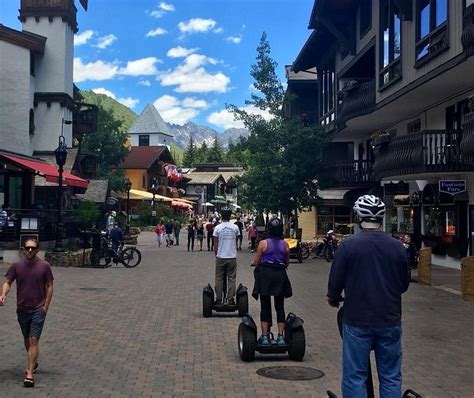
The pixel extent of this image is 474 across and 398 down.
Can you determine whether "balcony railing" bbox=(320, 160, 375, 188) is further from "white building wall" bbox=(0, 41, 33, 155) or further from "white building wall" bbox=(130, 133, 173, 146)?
"white building wall" bbox=(130, 133, 173, 146)

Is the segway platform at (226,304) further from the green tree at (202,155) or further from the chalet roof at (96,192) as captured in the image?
the green tree at (202,155)

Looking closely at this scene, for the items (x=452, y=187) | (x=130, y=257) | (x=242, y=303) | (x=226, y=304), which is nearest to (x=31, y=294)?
(x=242, y=303)

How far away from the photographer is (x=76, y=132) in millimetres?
34094

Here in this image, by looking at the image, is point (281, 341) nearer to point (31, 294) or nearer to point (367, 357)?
point (31, 294)

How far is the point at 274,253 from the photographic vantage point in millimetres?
7523

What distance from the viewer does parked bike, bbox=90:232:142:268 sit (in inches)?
821

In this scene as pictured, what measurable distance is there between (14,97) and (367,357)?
26.4 metres

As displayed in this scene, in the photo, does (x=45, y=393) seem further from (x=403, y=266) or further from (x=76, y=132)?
(x=76, y=132)

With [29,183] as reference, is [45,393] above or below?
below

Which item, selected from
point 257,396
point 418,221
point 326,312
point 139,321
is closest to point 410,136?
point 418,221

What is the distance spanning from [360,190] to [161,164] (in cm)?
4673

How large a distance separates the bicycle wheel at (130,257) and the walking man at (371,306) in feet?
57.1

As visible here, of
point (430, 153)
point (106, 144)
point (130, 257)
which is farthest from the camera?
point (106, 144)

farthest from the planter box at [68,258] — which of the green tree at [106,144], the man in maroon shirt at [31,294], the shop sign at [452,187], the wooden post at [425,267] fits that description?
the green tree at [106,144]
